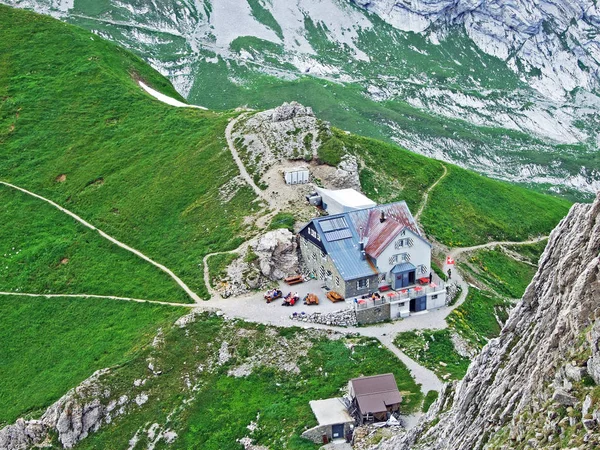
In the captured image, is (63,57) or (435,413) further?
(63,57)

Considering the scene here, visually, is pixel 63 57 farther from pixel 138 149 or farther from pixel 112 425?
pixel 112 425

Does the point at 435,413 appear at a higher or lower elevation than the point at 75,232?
lower

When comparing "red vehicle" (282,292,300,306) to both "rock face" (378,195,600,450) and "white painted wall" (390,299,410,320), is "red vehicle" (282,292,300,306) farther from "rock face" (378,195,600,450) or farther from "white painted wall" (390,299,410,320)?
"rock face" (378,195,600,450)

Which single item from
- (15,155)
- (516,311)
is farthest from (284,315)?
(15,155)

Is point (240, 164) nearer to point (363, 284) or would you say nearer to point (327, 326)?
point (363, 284)

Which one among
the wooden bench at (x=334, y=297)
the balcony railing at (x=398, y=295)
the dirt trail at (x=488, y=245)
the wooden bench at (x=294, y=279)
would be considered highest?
the dirt trail at (x=488, y=245)

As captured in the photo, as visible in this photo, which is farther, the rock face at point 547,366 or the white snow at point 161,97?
the white snow at point 161,97

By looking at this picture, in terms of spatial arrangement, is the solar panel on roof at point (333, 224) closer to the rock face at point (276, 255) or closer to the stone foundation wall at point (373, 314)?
the rock face at point (276, 255)

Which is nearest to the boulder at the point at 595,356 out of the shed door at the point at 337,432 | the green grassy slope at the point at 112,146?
the shed door at the point at 337,432
